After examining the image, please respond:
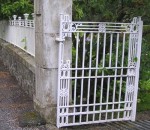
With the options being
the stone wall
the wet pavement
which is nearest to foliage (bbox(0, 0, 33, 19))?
the stone wall

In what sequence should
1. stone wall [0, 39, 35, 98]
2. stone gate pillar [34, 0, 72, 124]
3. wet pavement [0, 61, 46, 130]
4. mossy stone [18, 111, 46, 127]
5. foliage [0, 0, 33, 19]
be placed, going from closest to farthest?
stone gate pillar [34, 0, 72, 124], mossy stone [18, 111, 46, 127], wet pavement [0, 61, 46, 130], stone wall [0, 39, 35, 98], foliage [0, 0, 33, 19]

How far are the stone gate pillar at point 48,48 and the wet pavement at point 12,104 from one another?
1.40 ft

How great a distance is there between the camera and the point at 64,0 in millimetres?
5602

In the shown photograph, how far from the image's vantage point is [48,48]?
18.3 feet

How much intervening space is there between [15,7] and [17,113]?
24.2 ft

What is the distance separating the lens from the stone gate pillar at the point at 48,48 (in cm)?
553

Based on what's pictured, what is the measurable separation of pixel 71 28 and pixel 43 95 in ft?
4.14

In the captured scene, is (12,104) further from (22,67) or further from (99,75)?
(99,75)

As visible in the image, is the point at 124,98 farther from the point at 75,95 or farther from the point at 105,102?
the point at 75,95

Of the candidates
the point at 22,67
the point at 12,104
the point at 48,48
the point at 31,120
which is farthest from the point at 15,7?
the point at 31,120

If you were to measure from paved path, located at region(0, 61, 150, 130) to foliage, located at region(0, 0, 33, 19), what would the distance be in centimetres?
463

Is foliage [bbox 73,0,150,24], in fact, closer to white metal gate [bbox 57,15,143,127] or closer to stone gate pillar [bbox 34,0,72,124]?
white metal gate [bbox 57,15,143,127]

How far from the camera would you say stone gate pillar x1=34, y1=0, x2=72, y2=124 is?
5.53 meters

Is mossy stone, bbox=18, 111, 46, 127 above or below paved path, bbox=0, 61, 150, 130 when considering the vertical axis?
above
